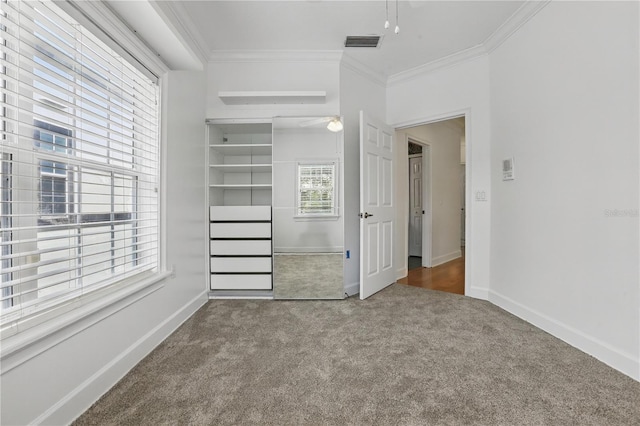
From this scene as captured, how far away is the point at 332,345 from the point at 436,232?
11.1 feet

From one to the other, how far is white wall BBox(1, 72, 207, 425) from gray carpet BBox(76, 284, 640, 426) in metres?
0.11

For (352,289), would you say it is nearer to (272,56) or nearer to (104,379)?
(104,379)

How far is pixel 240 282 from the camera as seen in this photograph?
2.92 m

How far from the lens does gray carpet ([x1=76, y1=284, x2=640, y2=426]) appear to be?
1.31 m

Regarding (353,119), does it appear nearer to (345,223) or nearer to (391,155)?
(391,155)

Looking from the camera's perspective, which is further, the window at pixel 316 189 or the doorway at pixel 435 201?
the doorway at pixel 435 201

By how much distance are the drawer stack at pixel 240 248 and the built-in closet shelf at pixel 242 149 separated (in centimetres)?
68

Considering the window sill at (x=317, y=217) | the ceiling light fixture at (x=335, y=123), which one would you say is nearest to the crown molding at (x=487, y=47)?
the ceiling light fixture at (x=335, y=123)

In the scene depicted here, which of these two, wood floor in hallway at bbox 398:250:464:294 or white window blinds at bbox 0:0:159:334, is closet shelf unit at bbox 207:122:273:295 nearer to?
white window blinds at bbox 0:0:159:334

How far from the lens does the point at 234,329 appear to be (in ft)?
7.29

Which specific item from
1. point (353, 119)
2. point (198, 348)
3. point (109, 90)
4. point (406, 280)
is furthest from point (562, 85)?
point (198, 348)

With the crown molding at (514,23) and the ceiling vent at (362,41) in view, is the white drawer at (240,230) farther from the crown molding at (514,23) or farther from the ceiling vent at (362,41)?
the crown molding at (514,23)

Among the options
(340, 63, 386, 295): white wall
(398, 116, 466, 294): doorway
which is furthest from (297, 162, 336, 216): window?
(398, 116, 466, 294): doorway

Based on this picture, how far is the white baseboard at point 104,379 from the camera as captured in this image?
1.22 m
